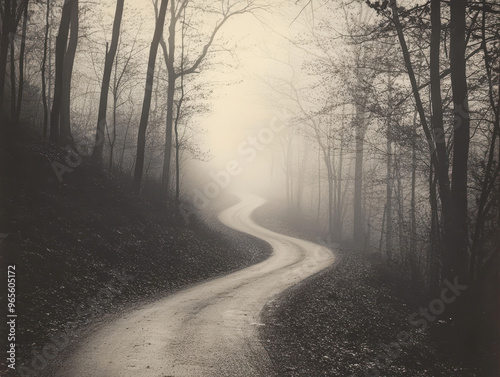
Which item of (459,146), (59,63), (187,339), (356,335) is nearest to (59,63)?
(59,63)

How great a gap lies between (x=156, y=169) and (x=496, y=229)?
4547cm

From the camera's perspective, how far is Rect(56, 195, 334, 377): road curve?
249 inches

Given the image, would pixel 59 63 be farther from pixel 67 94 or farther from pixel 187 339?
pixel 187 339

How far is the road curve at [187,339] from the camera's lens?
20.8ft

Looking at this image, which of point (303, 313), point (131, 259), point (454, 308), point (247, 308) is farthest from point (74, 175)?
point (454, 308)

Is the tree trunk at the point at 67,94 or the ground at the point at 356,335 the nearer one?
the ground at the point at 356,335

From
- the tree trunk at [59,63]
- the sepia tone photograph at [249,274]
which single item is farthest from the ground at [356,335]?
the tree trunk at [59,63]

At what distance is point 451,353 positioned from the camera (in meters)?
7.69

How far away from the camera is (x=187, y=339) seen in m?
7.75

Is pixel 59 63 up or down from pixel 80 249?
up

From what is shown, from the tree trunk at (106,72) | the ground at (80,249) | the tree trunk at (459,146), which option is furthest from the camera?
the tree trunk at (106,72)

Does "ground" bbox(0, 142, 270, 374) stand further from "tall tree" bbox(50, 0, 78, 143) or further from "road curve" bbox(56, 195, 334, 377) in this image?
"tall tree" bbox(50, 0, 78, 143)

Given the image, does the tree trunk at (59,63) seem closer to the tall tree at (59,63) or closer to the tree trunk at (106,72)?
the tall tree at (59,63)

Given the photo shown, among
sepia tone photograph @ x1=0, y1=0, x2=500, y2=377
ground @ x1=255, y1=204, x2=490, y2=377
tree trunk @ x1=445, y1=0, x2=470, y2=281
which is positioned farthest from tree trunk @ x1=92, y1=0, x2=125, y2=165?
tree trunk @ x1=445, y1=0, x2=470, y2=281
